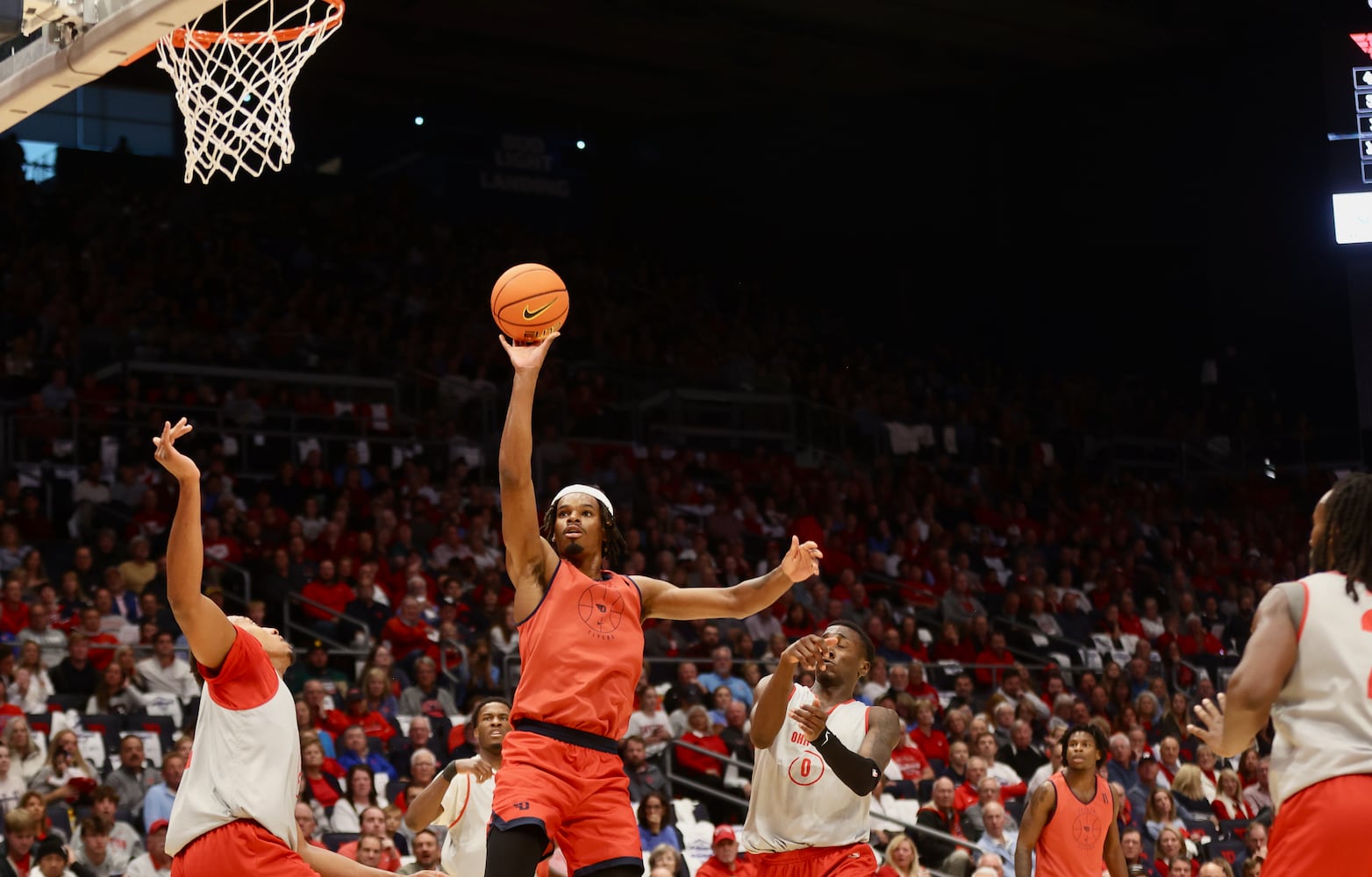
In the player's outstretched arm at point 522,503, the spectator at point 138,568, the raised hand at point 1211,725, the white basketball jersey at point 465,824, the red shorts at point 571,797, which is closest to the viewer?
the raised hand at point 1211,725

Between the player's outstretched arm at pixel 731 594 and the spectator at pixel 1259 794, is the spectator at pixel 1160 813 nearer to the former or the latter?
the spectator at pixel 1259 794

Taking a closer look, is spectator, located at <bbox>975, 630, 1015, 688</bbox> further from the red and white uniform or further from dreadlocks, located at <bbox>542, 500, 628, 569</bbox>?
the red and white uniform

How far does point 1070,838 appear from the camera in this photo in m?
8.31

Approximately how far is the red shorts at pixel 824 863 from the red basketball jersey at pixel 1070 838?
2148mm

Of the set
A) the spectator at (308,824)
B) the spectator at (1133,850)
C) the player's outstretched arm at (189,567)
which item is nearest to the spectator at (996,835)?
the spectator at (1133,850)

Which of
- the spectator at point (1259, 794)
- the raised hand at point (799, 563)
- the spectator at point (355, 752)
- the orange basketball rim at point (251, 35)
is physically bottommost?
the spectator at point (1259, 794)

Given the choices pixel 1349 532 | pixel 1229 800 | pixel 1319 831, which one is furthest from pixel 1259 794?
pixel 1319 831

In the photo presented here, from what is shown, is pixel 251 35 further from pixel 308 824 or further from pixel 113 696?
pixel 113 696

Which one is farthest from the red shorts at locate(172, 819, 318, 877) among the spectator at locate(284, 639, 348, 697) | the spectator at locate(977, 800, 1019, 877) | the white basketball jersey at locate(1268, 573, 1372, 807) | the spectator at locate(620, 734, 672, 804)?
the spectator at locate(977, 800, 1019, 877)

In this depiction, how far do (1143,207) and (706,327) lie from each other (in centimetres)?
682

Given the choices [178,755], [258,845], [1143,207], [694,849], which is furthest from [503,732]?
[1143,207]

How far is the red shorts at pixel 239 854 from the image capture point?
4.96 metres

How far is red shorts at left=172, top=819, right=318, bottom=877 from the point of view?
496 cm

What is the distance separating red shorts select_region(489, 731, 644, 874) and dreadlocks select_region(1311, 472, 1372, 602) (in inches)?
92.8
